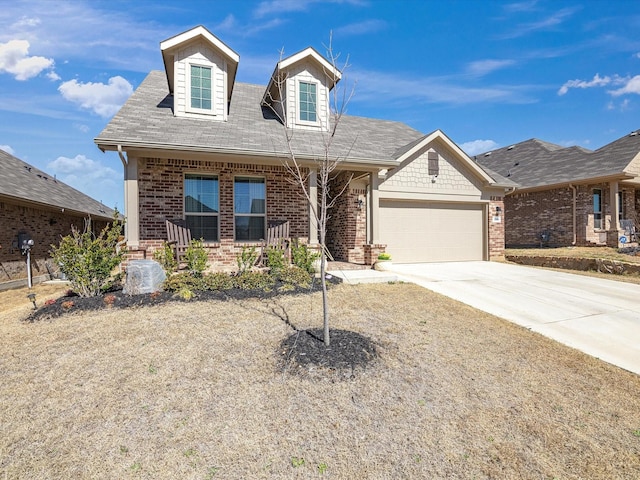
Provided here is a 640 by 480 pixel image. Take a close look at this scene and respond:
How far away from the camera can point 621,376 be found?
11.3 ft

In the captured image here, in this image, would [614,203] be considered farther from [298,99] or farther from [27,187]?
[27,187]

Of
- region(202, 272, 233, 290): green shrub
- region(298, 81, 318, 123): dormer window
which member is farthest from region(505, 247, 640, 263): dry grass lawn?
region(202, 272, 233, 290): green shrub

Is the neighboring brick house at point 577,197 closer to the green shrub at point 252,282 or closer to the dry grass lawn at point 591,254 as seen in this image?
the dry grass lawn at point 591,254

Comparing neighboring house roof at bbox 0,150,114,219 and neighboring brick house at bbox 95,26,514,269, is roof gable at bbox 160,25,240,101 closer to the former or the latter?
neighboring brick house at bbox 95,26,514,269

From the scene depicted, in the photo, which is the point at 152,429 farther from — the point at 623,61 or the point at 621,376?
the point at 623,61

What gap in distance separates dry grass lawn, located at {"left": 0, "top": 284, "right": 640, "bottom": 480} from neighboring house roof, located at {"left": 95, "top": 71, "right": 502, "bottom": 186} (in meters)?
4.04

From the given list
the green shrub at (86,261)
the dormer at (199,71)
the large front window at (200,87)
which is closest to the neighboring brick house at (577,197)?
the dormer at (199,71)

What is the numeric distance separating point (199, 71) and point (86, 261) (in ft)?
20.7

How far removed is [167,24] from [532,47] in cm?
1226

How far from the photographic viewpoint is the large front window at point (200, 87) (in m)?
9.21

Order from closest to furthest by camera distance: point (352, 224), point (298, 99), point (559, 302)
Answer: point (559, 302) → point (298, 99) → point (352, 224)

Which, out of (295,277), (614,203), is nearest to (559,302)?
(295,277)

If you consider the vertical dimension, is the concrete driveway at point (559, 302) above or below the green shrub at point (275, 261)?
below

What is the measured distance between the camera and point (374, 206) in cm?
934
